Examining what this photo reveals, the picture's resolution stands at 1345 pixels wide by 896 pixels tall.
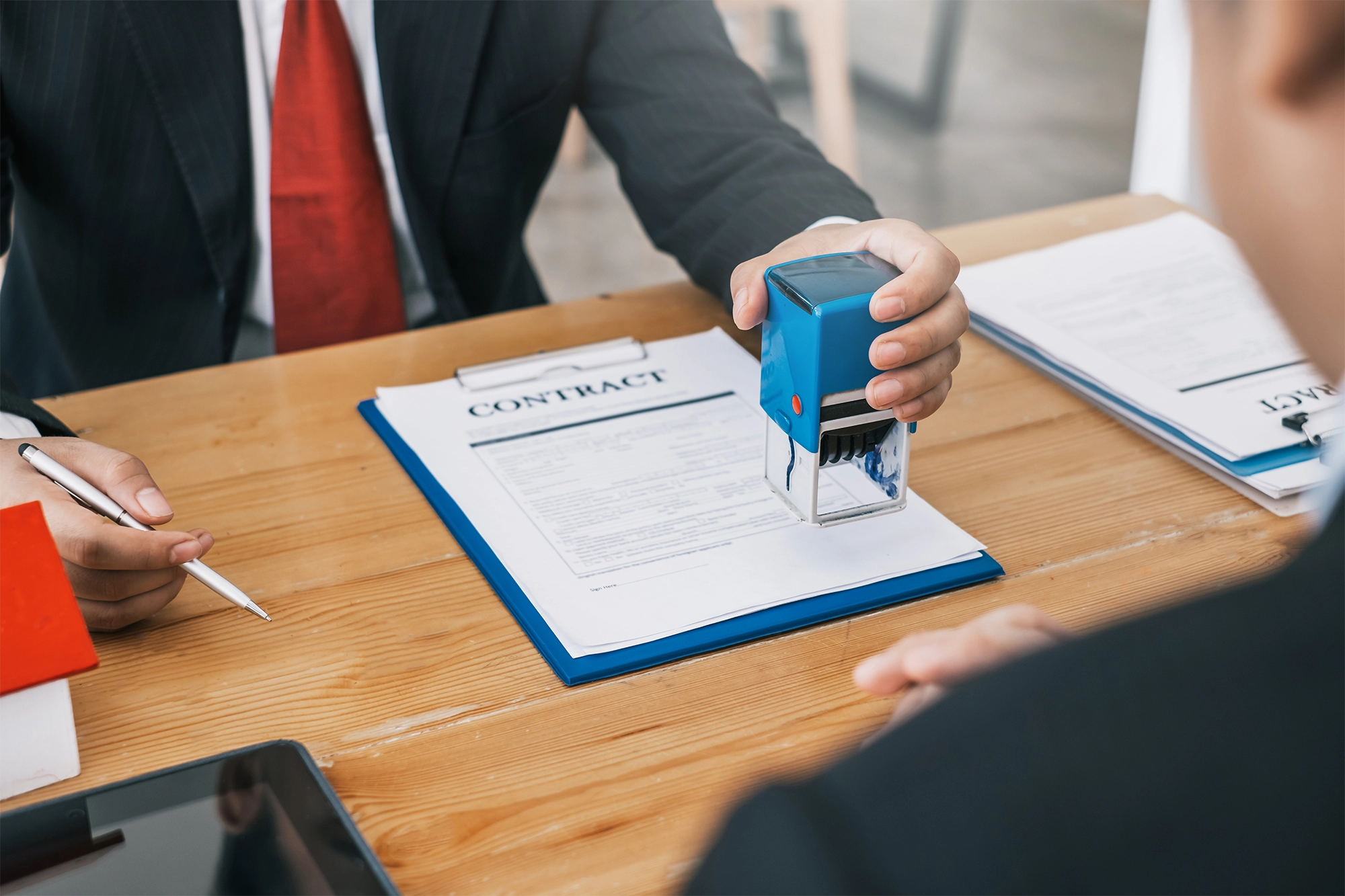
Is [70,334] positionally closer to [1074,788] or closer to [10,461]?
[10,461]

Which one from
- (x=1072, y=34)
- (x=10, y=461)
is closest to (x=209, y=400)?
(x=10, y=461)

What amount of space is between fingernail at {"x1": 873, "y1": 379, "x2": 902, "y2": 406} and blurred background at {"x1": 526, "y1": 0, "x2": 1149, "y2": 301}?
186cm

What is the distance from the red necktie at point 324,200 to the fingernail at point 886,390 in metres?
0.65

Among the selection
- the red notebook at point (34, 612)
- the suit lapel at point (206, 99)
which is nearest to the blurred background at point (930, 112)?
the suit lapel at point (206, 99)

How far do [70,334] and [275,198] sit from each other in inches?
10.0

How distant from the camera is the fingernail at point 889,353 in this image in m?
0.57

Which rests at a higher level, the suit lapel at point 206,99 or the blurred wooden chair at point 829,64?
the suit lapel at point 206,99

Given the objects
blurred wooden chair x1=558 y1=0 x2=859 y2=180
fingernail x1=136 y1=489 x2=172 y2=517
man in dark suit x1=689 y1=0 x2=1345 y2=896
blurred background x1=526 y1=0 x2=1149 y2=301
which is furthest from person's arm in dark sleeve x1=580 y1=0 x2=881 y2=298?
blurred wooden chair x1=558 y1=0 x2=859 y2=180

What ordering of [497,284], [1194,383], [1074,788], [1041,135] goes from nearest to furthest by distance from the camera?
[1074,788], [1194,383], [497,284], [1041,135]

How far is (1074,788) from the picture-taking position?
0.66 ft

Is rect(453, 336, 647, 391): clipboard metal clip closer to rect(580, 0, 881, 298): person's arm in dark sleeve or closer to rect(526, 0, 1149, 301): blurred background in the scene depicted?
rect(580, 0, 881, 298): person's arm in dark sleeve

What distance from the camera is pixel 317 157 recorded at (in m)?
1.01

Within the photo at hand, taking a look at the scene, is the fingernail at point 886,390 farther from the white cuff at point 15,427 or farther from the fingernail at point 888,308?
the white cuff at point 15,427

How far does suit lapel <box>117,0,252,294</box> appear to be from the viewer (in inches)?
36.0
